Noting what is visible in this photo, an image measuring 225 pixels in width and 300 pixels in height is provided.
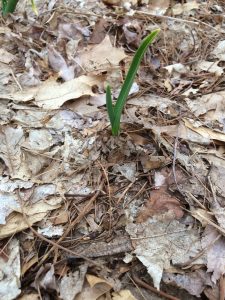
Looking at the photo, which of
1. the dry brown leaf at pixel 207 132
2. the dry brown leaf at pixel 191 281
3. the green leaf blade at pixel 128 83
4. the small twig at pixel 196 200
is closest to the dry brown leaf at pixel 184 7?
the dry brown leaf at pixel 207 132

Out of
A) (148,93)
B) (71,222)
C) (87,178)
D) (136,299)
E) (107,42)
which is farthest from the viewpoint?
(107,42)

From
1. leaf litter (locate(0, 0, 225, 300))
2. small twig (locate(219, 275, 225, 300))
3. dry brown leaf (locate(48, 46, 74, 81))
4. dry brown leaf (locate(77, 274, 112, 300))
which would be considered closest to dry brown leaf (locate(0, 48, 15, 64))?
leaf litter (locate(0, 0, 225, 300))

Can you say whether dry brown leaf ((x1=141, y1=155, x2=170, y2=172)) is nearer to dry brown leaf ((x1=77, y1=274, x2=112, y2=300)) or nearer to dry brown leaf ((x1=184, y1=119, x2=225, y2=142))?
dry brown leaf ((x1=184, y1=119, x2=225, y2=142))

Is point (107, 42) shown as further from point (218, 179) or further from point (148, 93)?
point (218, 179)

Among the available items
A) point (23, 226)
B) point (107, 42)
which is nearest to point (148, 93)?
point (107, 42)

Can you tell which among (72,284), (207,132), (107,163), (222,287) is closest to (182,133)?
(207,132)

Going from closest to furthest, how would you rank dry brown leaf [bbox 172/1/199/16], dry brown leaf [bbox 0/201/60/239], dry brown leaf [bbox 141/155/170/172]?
dry brown leaf [bbox 0/201/60/239], dry brown leaf [bbox 141/155/170/172], dry brown leaf [bbox 172/1/199/16]

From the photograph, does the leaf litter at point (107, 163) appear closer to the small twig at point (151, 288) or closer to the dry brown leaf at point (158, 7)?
the small twig at point (151, 288)

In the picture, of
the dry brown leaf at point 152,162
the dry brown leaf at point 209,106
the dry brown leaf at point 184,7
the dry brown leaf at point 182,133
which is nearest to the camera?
the dry brown leaf at point 152,162
